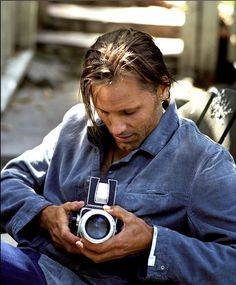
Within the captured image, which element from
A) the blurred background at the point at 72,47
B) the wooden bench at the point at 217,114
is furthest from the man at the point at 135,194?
the blurred background at the point at 72,47

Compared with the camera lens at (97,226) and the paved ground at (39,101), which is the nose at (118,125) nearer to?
the camera lens at (97,226)

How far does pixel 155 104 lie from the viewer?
113 inches

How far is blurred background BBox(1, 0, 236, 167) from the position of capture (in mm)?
7113

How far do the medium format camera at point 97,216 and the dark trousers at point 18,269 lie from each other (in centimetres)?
18

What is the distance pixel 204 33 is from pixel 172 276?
5719 mm

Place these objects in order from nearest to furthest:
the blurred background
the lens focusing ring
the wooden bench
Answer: the lens focusing ring → the wooden bench → the blurred background

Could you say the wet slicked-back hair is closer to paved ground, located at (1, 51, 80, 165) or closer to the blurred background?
paved ground, located at (1, 51, 80, 165)

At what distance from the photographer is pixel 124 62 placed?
2781 millimetres

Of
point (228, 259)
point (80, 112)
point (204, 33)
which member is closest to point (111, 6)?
point (204, 33)

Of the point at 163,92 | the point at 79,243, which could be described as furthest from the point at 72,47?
the point at 79,243

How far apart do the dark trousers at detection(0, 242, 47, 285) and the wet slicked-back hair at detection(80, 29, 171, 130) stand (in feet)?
1.88

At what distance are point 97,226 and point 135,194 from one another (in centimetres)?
22

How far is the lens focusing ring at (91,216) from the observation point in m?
2.68

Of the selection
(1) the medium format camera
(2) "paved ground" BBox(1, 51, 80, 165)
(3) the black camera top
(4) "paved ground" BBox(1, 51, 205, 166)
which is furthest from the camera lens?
(2) "paved ground" BBox(1, 51, 80, 165)
